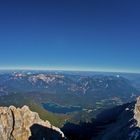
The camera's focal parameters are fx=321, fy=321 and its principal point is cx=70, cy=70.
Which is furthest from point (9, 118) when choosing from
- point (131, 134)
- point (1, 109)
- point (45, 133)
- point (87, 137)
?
point (131, 134)

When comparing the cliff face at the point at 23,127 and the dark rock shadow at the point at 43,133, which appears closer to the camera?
the dark rock shadow at the point at 43,133

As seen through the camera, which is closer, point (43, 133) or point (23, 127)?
point (43, 133)

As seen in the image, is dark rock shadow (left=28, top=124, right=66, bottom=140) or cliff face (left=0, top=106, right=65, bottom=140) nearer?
dark rock shadow (left=28, top=124, right=66, bottom=140)

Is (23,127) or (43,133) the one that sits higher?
(23,127)

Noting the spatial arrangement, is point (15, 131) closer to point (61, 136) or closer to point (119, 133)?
point (61, 136)

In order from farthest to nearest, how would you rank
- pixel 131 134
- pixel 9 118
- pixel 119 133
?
1. pixel 9 118
2. pixel 119 133
3. pixel 131 134
